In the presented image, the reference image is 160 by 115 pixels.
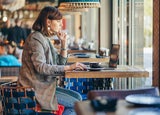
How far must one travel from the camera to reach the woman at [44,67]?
3.96 metres

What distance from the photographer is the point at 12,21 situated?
43.8 feet

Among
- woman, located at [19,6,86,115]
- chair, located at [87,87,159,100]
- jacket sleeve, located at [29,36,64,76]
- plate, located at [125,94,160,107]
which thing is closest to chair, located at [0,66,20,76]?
woman, located at [19,6,86,115]

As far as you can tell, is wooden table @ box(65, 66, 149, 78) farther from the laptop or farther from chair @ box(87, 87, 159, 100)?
chair @ box(87, 87, 159, 100)

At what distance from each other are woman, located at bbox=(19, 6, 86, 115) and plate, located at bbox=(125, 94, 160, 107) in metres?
1.34

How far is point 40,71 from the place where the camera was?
12.9ft

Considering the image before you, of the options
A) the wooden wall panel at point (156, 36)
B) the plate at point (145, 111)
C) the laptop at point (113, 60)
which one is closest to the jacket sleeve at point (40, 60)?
the laptop at point (113, 60)

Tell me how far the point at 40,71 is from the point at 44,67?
0.18ft

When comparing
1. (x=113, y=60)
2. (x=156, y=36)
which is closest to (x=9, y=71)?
(x=113, y=60)

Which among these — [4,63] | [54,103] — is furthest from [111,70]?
[4,63]

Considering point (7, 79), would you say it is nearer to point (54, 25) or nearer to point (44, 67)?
point (54, 25)

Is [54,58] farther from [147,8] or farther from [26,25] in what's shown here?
[26,25]

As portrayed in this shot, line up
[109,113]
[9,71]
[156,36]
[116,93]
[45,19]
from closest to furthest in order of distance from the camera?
[109,113], [116,93], [156,36], [45,19], [9,71]

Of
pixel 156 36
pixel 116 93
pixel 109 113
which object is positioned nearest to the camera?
pixel 109 113

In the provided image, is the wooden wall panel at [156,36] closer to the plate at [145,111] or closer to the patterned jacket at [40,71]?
the patterned jacket at [40,71]
